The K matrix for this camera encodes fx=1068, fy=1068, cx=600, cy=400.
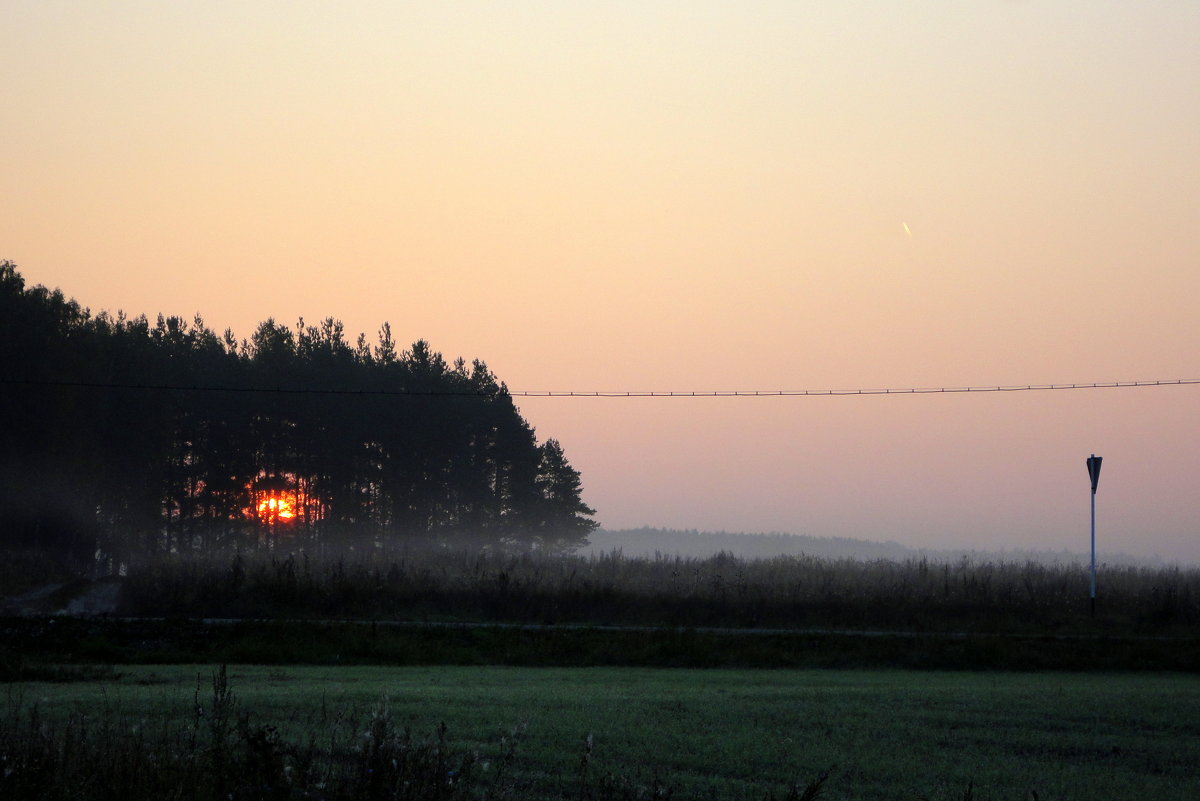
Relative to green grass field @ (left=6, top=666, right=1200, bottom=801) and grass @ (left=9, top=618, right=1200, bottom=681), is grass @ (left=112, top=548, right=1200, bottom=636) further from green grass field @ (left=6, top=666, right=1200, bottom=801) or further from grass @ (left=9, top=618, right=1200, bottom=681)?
green grass field @ (left=6, top=666, right=1200, bottom=801)

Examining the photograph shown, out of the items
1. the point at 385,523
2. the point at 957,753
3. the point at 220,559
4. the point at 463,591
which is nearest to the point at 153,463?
the point at 385,523

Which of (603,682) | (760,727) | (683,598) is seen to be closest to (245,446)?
(683,598)

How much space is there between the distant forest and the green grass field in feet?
107

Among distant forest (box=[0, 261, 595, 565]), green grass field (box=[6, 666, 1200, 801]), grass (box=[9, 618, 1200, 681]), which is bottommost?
grass (box=[9, 618, 1200, 681])

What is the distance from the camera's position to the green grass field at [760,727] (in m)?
9.74

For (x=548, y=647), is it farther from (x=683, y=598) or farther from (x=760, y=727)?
(x=760, y=727)

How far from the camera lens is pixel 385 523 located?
70.3 meters

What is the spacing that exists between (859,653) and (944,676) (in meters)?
3.16

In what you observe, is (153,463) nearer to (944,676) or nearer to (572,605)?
(572,605)

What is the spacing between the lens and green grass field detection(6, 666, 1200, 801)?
9742 millimetres

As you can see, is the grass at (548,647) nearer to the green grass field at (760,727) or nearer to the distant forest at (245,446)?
the green grass field at (760,727)

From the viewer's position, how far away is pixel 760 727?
1217 centimetres

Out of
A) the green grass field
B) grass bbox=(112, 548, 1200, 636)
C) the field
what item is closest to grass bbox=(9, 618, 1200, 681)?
the field

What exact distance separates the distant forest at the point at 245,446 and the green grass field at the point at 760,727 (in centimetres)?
3251
